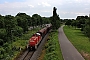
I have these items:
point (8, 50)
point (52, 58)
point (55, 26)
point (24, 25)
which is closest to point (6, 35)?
point (8, 50)

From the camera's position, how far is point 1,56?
28516 mm

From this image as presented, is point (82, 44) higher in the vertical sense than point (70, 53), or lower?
lower

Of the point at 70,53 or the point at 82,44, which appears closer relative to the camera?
the point at 70,53

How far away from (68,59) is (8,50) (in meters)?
13.3

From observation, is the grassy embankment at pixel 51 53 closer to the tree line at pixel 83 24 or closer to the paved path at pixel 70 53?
the paved path at pixel 70 53

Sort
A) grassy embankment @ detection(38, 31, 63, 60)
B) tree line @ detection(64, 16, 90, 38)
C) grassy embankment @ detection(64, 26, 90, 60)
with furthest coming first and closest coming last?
1. grassy embankment @ detection(64, 26, 90, 60)
2. tree line @ detection(64, 16, 90, 38)
3. grassy embankment @ detection(38, 31, 63, 60)

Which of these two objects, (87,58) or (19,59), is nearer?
(87,58)

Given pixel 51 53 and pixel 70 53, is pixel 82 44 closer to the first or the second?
pixel 70 53

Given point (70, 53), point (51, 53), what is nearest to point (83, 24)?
point (70, 53)

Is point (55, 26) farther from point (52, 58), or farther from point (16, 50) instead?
point (52, 58)

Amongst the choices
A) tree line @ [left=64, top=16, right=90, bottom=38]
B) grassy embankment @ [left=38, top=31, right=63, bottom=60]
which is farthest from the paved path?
tree line @ [left=64, top=16, right=90, bottom=38]

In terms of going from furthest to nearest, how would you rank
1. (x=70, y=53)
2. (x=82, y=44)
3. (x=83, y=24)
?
1. (x=83, y=24)
2. (x=82, y=44)
3. (x=70, y=53)

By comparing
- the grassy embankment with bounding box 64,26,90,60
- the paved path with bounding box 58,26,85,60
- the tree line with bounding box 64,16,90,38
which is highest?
the tree line with bounding box 64,16,90,38

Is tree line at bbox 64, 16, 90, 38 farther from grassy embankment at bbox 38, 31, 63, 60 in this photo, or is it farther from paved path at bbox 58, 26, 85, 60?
grassy embankment at bbox 38, 31, 63, 60
